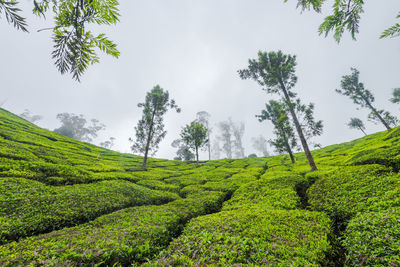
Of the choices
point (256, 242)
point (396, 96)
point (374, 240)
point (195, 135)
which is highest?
point (396, 96)

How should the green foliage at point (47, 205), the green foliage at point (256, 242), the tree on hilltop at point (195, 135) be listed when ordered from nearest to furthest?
1. the green foliage at point (256, 242)
2. the green foliage at point (47, 205)
3. the tree on hilltop at point (195, 135)

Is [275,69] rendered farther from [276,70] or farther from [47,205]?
[47,205]

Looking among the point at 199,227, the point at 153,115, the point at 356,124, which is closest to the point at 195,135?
the point at 153,115

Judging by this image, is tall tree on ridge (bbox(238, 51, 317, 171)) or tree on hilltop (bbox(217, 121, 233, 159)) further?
tree on hilltop (bbox(217, 121, 233, 159))

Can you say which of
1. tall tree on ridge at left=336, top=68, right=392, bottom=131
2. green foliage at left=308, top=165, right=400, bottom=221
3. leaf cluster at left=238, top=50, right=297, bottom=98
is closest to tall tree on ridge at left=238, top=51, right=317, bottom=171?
leaf cluster at left=238, top=50, right=297, bottom=98

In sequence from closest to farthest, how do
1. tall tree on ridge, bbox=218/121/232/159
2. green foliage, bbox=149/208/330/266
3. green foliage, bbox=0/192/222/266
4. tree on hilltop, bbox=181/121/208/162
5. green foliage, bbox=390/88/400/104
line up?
green foliage, bbox=149/208/330/266
green foliage, bbox=0/192/222/266
tree on hilltop, bbox=181/121/208/162
green foliage, bbox=390/88/400/104
tall tree on ridge, bbox=218/121/232/159

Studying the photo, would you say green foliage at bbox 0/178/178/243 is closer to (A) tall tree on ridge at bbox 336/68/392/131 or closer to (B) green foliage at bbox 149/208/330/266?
(B) green foliage at bbox 149/208/330/266

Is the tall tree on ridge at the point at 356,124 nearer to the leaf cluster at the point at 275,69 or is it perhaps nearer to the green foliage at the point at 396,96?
the green foliage at the point at 396,96

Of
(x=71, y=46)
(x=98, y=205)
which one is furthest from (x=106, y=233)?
(x=71, y=46)

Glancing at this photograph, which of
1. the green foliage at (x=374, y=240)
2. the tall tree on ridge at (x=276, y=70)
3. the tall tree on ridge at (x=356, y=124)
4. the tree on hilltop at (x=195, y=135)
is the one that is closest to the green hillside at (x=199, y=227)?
the green foliage at (x=374, y=240)

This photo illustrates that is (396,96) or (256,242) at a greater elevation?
(396,96)

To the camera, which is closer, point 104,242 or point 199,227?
point 104,242

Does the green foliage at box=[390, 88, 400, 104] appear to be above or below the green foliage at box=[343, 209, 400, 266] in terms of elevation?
above

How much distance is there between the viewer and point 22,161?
915 cm
